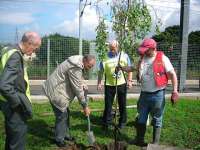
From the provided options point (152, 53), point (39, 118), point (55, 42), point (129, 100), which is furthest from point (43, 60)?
point (152, 53)

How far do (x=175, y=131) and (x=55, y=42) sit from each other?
31.7 feet

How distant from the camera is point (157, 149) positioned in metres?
6.54

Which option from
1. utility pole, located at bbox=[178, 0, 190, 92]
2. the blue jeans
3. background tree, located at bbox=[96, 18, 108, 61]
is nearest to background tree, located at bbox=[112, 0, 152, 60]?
background tree, located at bbox=[96, 18, 108, 61]

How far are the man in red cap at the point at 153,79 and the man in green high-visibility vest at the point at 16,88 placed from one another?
2.35 m

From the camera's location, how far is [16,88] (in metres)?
5.45

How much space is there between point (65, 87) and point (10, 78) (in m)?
2.53

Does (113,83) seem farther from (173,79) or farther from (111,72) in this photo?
(173,79)

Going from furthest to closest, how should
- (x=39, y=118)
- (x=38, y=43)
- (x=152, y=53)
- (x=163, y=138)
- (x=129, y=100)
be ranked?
1. (x=129, y=100)
2. (x=39, y=118)
3. (x=163, y=138)
4. (x=152, y=53)
5. (x=38, y=43)

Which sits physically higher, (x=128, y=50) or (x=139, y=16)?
(x=139, y=16)

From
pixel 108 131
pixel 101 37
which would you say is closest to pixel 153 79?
pixel 101 37

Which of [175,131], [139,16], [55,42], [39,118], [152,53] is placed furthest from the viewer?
[55,42]

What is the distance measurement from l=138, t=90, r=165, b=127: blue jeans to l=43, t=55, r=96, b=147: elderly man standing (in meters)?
0.99

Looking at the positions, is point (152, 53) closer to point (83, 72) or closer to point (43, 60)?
point (83, 72)

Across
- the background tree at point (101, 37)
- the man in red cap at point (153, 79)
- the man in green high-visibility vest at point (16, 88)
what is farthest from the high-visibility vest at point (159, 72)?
the man in green high-visibility vest at point (16, 88)
